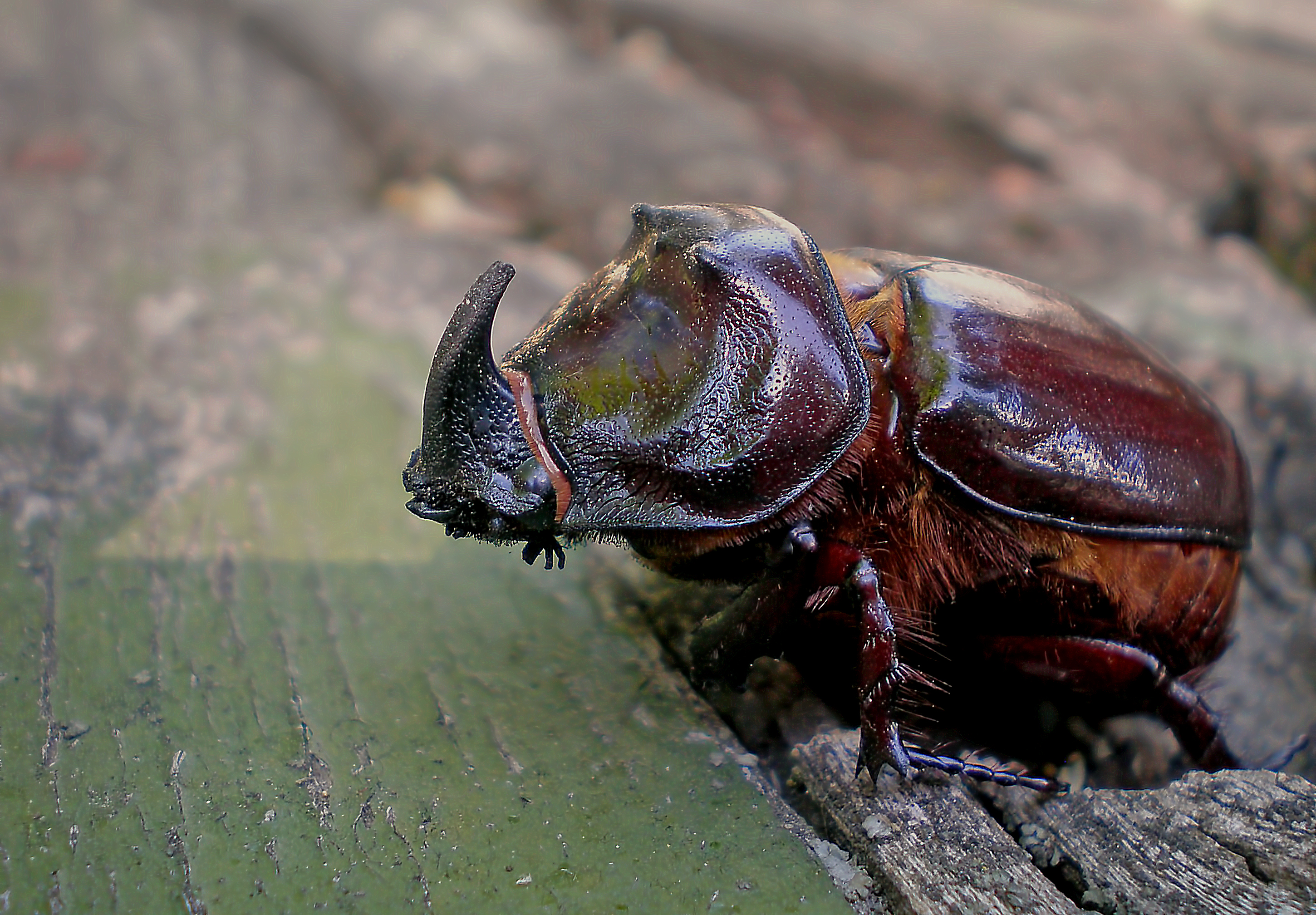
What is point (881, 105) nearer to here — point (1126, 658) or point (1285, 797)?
point (1126, 658)

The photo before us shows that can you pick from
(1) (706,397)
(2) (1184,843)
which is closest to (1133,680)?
(2) (1184,843)

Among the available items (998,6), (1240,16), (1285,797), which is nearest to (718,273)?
(1285,797)

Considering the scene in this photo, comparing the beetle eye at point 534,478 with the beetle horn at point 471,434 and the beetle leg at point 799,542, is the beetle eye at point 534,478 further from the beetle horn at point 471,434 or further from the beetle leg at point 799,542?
the beetle leg at point 799,542

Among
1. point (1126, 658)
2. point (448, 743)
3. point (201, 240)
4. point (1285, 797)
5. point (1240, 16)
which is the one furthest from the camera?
point (1240, 16)

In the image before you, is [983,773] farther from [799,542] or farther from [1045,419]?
[1045,419]

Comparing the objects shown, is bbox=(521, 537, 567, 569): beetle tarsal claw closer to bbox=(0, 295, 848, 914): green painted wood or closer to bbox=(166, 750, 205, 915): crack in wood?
bbox=(0, 295, 848, 914): green painted wood

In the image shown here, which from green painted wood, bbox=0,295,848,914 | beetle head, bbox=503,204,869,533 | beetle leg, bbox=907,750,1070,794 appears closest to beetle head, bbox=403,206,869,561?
beetle head, bbox=503,204,869,533
